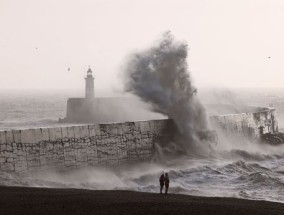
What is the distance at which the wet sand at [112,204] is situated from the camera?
8.13 metres

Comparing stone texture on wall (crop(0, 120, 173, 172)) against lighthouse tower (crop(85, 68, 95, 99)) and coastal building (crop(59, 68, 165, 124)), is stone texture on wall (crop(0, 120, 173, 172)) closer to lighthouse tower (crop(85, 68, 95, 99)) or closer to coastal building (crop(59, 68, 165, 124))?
coastal building (crop(59, 68, 165, 124))

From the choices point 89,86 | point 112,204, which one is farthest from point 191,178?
point 89,86

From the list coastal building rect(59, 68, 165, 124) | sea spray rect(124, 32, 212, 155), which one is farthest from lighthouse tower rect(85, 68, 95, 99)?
sea spray rect(124, 32, 212, 155)

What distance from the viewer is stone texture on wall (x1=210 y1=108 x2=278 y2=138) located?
2189cm

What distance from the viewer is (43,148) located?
14078 mm

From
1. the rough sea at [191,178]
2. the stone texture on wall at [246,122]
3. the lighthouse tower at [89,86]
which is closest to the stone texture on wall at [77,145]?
the rough sea at [191,178]

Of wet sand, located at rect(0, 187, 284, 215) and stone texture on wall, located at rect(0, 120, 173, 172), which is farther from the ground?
stone texture on wall, located at rect(0, 120, 173, 172)

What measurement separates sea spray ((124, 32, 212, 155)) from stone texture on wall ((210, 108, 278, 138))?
→ 1.02 meters

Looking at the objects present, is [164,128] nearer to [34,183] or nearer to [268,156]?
[268,156]

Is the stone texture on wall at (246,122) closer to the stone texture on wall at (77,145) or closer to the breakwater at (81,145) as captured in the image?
the breakwater at (81,145)

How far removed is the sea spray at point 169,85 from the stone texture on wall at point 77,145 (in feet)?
8.68

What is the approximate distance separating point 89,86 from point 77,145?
22.5m

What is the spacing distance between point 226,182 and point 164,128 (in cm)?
526

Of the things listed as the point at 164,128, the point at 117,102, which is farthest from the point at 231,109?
the point at 164,128
